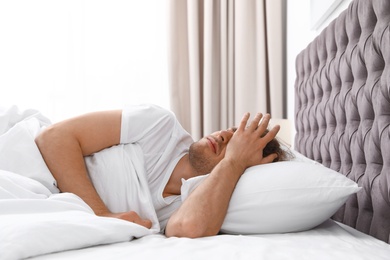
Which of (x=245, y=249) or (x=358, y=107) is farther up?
(x=358, y=107)

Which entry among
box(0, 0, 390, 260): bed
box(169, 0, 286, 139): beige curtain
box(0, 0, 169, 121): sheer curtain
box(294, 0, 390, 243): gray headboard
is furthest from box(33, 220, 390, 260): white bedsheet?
box(0, 0, 169, 121): sheer curtain

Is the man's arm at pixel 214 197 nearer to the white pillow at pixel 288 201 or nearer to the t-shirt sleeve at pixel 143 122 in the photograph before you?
the white pillow at pixel 288 201

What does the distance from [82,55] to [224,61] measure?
1189mm

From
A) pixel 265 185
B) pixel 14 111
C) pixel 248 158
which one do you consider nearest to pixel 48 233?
pixel 265 185

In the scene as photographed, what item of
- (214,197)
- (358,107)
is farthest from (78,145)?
(358,107)

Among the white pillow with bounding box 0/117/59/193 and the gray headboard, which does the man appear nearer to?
the white pillow with bounding box 0/117/59/193

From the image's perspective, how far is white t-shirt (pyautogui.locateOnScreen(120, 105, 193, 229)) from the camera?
1.63m

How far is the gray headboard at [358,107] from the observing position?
1255mm

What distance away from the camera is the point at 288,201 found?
51.6 inches

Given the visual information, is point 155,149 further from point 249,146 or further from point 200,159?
point 249,146

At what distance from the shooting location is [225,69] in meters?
→ 3.49

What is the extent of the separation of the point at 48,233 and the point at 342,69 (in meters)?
1.16

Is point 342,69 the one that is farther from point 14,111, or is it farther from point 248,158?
point 14,111

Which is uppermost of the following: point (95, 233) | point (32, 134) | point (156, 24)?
point (156, 24)
